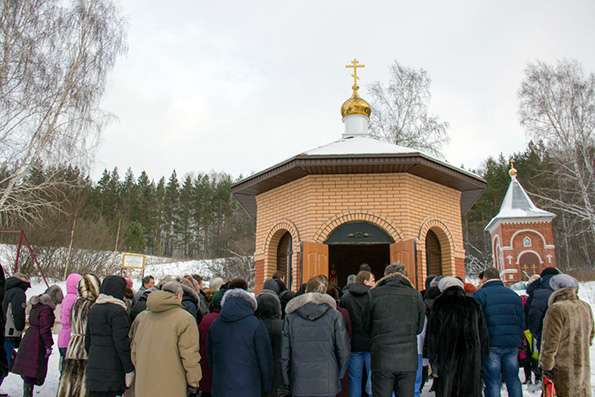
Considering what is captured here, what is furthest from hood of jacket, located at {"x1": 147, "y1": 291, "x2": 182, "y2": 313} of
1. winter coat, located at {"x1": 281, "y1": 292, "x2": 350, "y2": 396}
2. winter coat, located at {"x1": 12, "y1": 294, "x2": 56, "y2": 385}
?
winter coat, located at {"x1": 12, "y1": 294, "x2": 56, "y2": 385}

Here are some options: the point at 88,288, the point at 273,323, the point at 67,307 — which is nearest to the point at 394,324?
the point at 273,323

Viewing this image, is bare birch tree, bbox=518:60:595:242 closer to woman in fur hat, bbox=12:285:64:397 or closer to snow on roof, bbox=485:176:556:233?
snow on roof, bbox=485:176:556:233

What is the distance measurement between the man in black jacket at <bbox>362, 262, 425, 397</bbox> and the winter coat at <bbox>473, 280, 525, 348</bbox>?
3.02 ft

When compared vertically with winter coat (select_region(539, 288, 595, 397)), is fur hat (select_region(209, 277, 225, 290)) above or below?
above

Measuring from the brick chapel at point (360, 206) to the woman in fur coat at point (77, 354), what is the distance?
4250 mm

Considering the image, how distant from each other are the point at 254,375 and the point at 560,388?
2.98m

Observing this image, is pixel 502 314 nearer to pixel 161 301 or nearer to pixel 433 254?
pixel 161 301

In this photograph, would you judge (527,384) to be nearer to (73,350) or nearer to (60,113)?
(73,350)

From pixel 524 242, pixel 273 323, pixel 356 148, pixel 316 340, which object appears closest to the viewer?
pixel 316 340

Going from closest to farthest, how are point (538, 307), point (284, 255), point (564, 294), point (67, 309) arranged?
point (564, 294)
point (538, 307)
point (67, 309)
point (284, 255)

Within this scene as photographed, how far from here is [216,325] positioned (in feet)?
11.8

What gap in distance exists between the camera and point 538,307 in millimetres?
4758

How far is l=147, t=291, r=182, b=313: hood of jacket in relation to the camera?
3.50 meters

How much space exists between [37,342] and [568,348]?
18.6 ft
